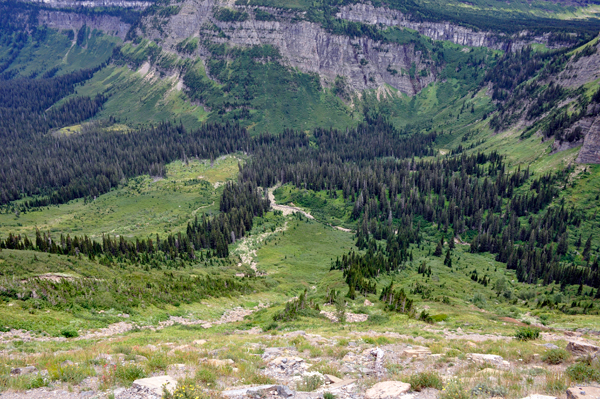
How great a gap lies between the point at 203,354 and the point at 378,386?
46.0ft

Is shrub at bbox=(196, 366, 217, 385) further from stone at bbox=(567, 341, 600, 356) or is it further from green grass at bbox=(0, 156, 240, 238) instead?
green grass at bbox=(0, 156, 240, 238)

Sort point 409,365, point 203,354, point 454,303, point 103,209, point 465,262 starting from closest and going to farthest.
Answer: point 409,365
point 203,354
point 454,303
point 465,262
point 103,209

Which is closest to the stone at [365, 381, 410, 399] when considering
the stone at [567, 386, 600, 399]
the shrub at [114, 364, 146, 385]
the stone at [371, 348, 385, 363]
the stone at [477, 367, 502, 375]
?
the stone at [477, 367, 502, 375]

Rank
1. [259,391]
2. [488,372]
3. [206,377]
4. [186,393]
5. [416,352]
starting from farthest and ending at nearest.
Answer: [416,352] → [488,372] → [206,377] → [259,391] → [186,393]

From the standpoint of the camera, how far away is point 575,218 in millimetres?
146250

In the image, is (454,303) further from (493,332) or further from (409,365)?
(409,365)

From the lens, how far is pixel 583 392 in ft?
57.2

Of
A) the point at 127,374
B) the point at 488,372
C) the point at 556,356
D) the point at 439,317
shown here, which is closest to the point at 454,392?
the point at 488,372

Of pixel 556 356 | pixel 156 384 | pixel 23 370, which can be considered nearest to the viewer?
pixel 156 384

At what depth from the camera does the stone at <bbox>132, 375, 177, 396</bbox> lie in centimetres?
1905

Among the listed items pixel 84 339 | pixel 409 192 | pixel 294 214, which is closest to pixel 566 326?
pixel 84 339

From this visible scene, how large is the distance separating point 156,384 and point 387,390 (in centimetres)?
1261

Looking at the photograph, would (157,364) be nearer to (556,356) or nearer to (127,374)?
(127,374)

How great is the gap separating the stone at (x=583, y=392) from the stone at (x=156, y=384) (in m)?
19.7
